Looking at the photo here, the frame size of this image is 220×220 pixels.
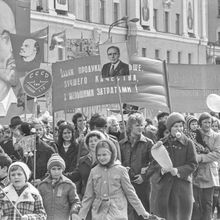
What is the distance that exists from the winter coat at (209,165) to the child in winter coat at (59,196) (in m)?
3.41

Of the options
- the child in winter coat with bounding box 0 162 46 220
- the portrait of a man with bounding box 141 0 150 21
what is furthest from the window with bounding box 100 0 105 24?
the child in winter coat with bounding box 0 162 46 220

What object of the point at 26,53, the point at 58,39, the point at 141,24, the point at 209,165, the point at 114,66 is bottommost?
the point at 209,165

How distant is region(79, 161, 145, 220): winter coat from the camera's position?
9.24m

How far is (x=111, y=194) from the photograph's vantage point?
30.5 ft

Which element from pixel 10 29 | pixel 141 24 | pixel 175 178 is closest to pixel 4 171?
pixel 175 178

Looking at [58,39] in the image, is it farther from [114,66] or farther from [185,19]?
[114,66]

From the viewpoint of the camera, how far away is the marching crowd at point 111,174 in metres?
9.06

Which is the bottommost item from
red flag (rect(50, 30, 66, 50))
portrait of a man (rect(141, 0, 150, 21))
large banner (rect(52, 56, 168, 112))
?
large banner (rect(52, 56, 168, 112))

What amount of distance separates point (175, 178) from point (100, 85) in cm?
604

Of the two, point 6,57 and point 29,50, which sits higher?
point 6,57

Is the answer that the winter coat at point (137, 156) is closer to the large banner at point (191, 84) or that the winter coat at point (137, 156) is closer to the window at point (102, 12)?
the large banner at point (191, 84)

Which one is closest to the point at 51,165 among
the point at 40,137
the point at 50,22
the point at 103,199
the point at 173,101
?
the point at 103,199

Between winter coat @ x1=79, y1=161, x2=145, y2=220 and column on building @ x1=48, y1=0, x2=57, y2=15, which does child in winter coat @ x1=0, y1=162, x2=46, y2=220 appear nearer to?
winter coat @ x1=79, y1=161, x2=145, y2=220

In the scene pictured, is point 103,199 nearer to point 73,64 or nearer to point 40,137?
point 40,137
